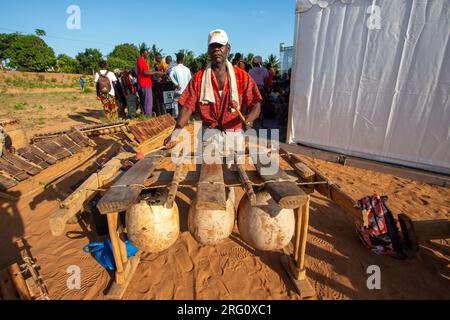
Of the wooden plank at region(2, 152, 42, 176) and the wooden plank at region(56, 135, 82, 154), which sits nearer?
the wooden plank at region(2, 152, 42, 176)

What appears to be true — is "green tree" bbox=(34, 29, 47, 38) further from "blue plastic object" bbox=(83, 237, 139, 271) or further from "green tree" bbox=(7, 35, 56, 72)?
"blue plastic object" bbox=(83, 237, 139, 271)

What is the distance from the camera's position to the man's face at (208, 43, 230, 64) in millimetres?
2744

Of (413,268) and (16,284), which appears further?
(413,268)

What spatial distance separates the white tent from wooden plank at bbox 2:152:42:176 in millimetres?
6113

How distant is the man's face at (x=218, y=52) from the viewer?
9.00 ft

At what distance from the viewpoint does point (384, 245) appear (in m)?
2.87

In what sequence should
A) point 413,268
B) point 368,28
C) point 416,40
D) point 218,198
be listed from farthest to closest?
point 368,28, point 416,40, point 413,268, point 218,198

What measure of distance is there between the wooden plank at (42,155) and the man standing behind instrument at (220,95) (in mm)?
3846

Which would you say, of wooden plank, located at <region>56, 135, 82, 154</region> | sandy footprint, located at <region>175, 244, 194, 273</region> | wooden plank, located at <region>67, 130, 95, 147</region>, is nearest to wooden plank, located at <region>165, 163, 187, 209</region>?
sandy footprint, located at <region>175, 244, 194, 273</region>

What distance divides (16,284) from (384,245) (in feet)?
12.8

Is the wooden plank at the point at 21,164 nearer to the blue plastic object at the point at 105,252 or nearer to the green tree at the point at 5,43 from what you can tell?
the blue plastic object at the point at 105,252
